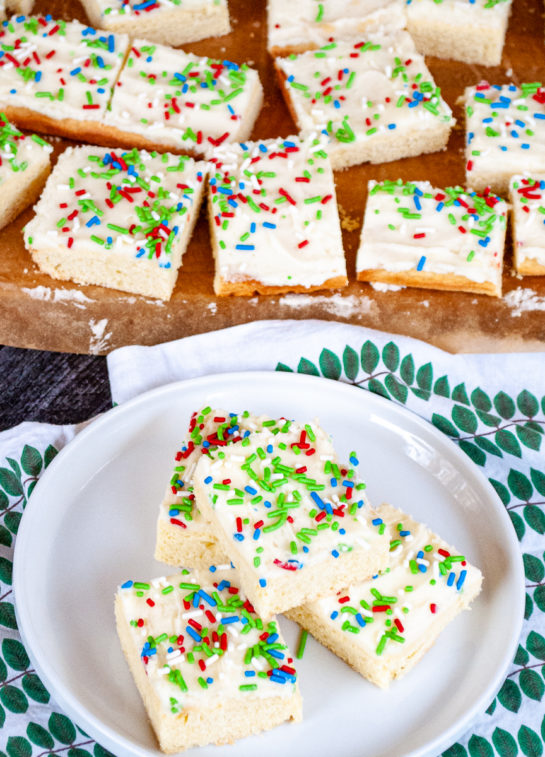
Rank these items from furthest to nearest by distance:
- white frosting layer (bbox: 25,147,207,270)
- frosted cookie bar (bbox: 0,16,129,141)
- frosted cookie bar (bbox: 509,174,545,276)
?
frosted cookie bar (bbox: 0,16,129,141)
frosted cookie bar (bbox: 509,174,545,276)
white frosting layer (bbox: 25,147,207,270)

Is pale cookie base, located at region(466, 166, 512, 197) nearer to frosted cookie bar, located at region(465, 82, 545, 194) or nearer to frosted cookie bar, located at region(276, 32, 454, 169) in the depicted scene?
frosted cookie bar, located at region(465, 82, 545, 194)

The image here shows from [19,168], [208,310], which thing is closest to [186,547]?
[208,310]

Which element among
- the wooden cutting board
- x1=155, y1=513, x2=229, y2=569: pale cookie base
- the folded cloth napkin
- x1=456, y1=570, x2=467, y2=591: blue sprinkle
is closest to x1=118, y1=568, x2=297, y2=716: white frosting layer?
x1=155, y1=513, x2=229, y2=569: pale cookie base

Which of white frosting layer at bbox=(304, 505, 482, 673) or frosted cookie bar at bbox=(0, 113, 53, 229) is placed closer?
white frosting layer at bbox=(304, 505, 482, 673)

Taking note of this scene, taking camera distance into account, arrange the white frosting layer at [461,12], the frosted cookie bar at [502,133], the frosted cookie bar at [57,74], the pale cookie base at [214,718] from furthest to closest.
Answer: the white frosting layer at [461,12]
the frosted cookie bar at [57,74]
the frosted cookie bar at [502,133]
the pale cookie base at [214,718]

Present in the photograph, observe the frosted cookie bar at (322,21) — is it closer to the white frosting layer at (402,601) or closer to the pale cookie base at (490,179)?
the pale cookie base at (490,179)

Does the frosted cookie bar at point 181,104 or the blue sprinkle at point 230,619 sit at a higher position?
the frosted cookie bar at point 181,104

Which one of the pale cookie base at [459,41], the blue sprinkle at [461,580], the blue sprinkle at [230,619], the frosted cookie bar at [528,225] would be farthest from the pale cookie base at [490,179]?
the blue sprinkle at [230,619]
